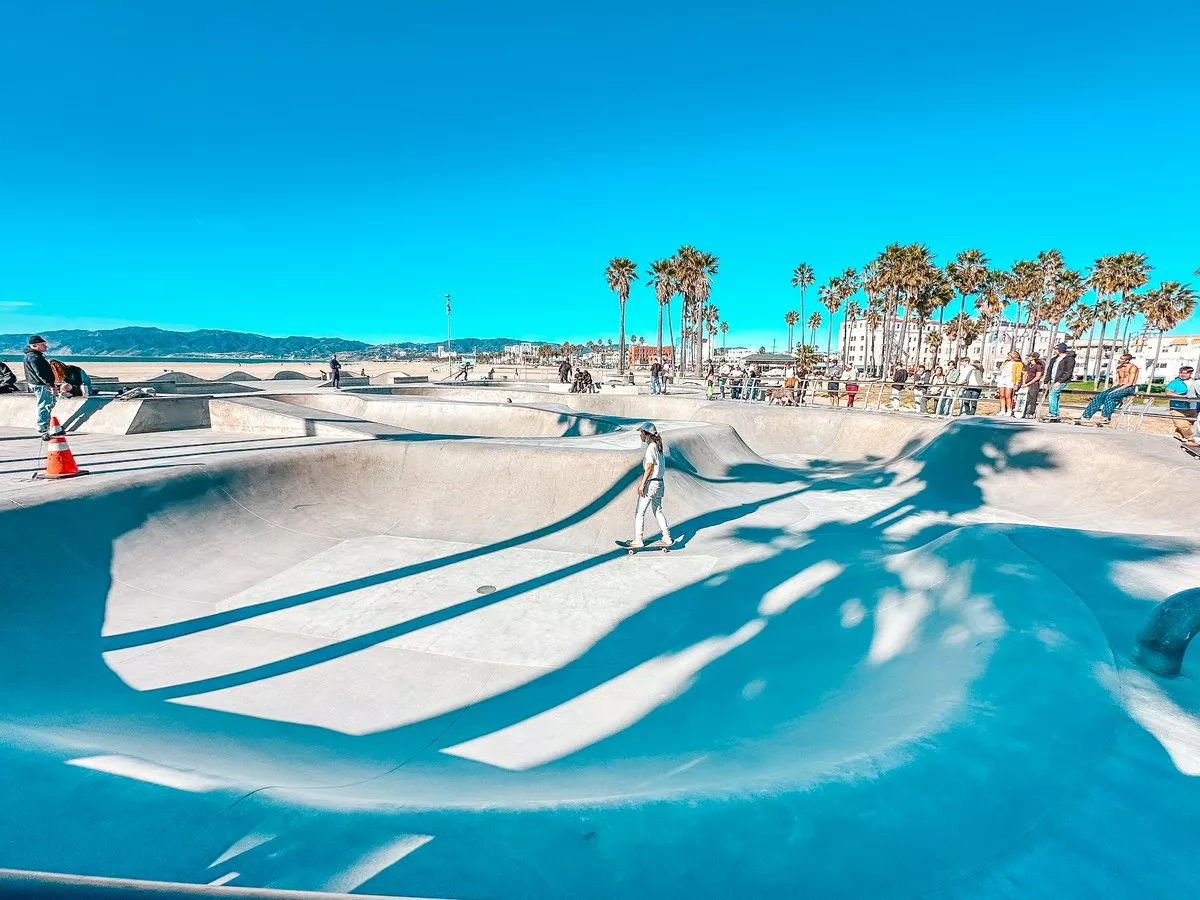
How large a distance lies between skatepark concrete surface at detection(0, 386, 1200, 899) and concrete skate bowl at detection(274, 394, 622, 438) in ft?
16.4

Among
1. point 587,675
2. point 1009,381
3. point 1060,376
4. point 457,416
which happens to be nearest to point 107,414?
point 457,416

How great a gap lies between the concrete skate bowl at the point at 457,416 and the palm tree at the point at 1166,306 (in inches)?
3403

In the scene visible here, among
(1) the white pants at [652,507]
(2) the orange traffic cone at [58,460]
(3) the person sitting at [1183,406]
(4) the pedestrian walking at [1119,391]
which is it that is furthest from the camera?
(4) the pedestrian walking at [1119,391]

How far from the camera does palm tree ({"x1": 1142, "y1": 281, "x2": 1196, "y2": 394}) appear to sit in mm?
67375

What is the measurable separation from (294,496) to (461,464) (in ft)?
9.07

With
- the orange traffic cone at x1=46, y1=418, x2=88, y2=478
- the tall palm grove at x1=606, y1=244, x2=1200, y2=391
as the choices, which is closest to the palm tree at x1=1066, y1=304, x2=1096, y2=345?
the tall palm grove at x1=606, y1=244, x2=1200, y2=391

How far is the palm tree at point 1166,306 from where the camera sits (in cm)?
6738

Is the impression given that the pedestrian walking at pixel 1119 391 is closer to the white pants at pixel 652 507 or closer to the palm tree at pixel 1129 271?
the white pants at pixel 652 507

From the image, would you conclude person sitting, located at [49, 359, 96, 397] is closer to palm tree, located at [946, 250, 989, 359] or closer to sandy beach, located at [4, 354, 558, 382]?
sandy beach, located at [4, 354, 558, 382]

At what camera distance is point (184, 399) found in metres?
13.0

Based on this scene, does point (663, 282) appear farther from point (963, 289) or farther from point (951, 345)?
point (951, 345)

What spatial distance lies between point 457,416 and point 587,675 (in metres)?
13.6

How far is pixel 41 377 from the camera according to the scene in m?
9.29

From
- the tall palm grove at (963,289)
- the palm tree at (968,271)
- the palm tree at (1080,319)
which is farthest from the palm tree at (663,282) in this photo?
the palm tree at (1080,319)
